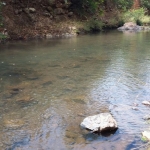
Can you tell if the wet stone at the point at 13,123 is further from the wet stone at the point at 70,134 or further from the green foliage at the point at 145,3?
the green foliage at the point at 145,3

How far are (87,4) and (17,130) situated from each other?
19.1 metres

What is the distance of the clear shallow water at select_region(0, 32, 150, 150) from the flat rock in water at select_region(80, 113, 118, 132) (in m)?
0.13

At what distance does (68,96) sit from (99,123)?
83.2 inches

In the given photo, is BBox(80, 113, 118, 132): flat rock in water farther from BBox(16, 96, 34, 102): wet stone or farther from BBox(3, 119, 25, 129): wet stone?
BBox(16, 96, 34, 102): wet stone

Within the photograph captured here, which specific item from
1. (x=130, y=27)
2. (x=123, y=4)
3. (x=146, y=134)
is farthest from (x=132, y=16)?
(x=146, y=134)

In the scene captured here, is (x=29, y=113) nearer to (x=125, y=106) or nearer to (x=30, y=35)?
(x=125, y=106)

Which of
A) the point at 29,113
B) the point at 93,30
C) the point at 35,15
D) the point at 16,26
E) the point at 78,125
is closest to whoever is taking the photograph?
the point at 78,125

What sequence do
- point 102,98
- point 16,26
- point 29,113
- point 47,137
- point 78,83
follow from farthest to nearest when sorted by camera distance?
point 16,26 < point 78,83 < point 102,98 < point 29,113 < point 47,137

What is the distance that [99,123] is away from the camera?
523cm

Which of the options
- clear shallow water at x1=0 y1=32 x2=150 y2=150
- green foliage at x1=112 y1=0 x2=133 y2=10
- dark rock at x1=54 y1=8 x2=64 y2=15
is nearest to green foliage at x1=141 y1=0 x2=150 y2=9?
green foliage at x1=112 y1=0 x2=133 y2=10

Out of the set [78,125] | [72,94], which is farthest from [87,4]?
[78,125]

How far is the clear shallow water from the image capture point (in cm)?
500

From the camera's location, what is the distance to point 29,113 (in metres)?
6.12

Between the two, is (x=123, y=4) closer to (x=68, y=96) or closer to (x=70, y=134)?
(x=68, y=96)
